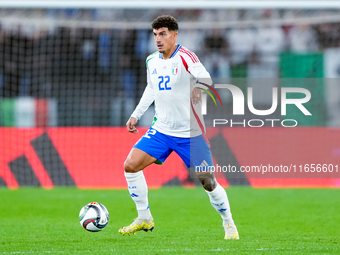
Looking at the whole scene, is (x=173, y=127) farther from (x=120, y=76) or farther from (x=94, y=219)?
(x=120, y=76)

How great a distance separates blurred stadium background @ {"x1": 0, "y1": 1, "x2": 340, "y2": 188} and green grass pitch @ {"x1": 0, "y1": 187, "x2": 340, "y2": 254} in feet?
2.23

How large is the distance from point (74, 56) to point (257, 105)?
615cm

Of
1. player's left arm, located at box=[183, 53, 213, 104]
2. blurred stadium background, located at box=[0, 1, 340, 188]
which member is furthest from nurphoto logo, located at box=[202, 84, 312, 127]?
player's left arm, located at box=[183, 53, 213, 104]

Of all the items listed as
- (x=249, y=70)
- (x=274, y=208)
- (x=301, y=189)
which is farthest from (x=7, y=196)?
(x=249, y=70)

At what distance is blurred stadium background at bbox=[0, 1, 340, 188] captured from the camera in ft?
39.8

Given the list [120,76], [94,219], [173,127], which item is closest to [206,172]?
[173,127]

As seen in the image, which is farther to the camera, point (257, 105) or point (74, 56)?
point (74, 56)

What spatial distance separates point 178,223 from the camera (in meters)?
7.68

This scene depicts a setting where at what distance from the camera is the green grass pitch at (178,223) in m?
5.51

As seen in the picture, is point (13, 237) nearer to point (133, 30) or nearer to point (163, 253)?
point (163, 253)

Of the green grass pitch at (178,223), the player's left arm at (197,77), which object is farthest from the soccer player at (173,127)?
the green grass pitch at (178,223)

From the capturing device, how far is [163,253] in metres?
5.11

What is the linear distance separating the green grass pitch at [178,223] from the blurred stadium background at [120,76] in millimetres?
679

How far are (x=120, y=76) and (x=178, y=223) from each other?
29.8 ft
